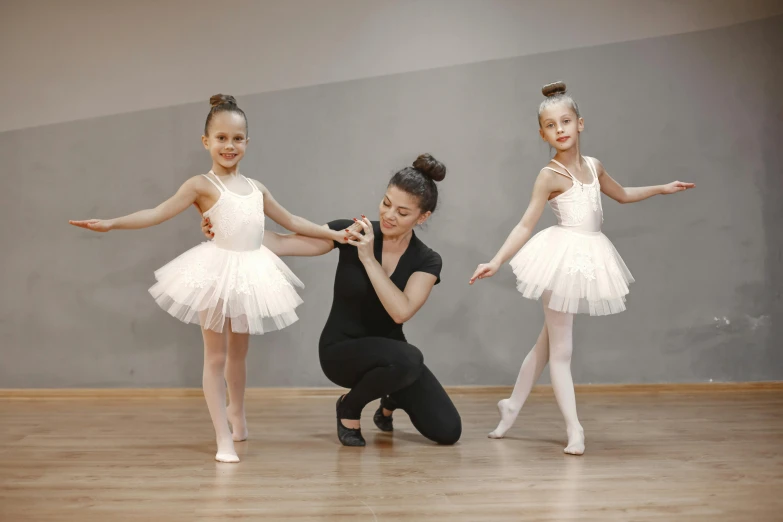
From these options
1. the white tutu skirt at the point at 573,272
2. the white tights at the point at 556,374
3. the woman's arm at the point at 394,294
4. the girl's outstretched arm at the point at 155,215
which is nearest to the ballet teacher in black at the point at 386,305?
the woman's arm at the point at 394,294

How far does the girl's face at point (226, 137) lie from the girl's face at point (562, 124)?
3.55ft

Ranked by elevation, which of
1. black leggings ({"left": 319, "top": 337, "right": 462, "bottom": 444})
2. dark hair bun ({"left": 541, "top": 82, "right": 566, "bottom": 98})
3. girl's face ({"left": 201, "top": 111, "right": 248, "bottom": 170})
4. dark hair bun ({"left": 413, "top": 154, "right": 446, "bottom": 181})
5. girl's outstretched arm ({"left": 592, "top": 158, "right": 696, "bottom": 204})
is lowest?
black leggings ({"left": 319, "top": 337, "right": 462, "bottom": 444})

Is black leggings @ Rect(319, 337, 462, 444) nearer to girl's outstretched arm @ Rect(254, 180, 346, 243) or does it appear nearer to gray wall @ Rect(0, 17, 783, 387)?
girl's outstretched arm @ Rect(254, 180, 346, 243)

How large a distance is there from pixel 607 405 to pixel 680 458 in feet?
3.64

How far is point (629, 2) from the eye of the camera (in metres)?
4.00

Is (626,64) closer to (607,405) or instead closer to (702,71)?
(702,71)

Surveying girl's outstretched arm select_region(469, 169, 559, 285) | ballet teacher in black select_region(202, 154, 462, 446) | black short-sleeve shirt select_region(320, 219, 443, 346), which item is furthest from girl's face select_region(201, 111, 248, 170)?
girl's outstretched arm select_region(469, 169, 559, 285)

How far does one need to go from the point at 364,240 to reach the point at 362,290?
0.21 meters

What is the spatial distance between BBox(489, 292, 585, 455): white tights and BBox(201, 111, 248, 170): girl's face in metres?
1.21

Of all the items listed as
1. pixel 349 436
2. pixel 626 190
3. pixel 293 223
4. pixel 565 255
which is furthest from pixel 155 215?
pixel 626 190

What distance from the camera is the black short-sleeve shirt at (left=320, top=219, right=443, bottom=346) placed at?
2.78 meters

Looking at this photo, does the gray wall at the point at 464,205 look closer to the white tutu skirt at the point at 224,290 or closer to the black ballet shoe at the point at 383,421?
the black ballet shoe at the point at 383,421

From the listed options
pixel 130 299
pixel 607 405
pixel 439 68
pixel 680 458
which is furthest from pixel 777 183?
pixel 130 299

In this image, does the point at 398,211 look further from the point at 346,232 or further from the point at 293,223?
the point at 293,223
